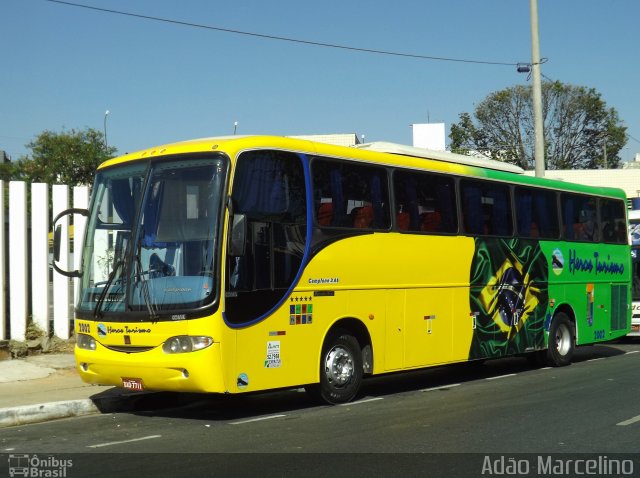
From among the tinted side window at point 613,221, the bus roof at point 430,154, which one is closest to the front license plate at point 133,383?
the bus roof at point 430,154

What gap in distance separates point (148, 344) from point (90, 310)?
1133mm

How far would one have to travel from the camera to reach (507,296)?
14.5m

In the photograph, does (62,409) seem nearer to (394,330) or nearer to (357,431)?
(357,431)

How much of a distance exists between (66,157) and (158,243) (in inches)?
1347

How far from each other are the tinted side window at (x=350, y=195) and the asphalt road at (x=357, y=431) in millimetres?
2501

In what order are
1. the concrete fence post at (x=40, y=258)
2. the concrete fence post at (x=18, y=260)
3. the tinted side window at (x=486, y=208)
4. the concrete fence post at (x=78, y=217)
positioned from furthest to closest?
the concrete fence post at (x=78, y=217) → the concrete fence post at (x=40, y=258) → the concrete fence post at (x=18, y=260) → the tinted side window at (x=486, y=208)

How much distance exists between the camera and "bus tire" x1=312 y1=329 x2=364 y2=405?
11.0 meters

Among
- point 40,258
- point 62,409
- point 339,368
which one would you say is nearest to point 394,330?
point 339,368

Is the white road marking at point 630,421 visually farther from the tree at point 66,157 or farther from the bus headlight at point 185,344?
the tree at point 66,157

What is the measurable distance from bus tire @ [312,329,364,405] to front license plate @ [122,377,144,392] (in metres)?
2.39

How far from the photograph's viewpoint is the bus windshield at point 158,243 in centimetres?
950

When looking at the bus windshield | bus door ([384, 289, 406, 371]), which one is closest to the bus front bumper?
the bus windshield

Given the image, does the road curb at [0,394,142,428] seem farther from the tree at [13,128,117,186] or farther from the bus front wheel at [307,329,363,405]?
the tree at [13,128,117,186]
